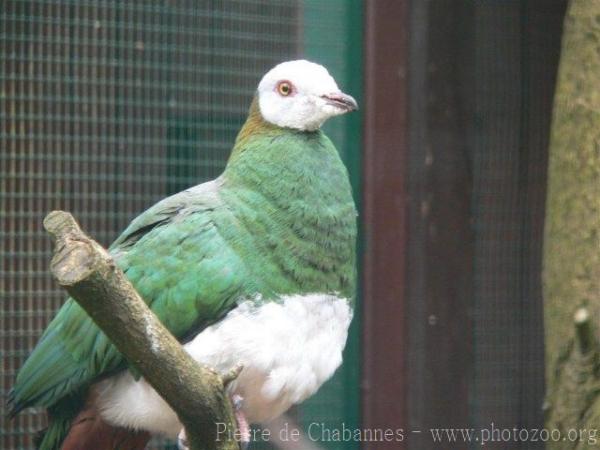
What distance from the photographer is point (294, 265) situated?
59.9 inches

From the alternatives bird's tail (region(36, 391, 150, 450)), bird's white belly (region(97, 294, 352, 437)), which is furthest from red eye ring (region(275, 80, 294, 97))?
bird's tail (region(36, 391, 150, 450))

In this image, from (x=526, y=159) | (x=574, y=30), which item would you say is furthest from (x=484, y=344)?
(x=574, y=30)

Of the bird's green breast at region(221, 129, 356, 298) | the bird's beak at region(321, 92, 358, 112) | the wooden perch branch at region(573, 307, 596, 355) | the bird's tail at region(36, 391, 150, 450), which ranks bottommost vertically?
the bird's tail at region(36, 391, 150, 450)

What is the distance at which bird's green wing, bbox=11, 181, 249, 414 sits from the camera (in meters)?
1.46

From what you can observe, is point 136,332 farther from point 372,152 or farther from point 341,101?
point 372,152

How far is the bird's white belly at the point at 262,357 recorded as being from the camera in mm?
1454

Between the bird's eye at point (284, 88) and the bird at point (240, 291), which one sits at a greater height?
the bird's eye at point (284, 88)

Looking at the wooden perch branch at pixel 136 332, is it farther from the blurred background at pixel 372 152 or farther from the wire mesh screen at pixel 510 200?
the wire mesh screen at pixel 510 200

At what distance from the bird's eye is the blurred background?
45 cm

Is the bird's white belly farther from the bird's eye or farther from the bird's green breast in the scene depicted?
the bird's eye

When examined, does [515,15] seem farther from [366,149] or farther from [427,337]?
[427,337]

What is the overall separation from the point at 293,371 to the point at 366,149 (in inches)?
27.9

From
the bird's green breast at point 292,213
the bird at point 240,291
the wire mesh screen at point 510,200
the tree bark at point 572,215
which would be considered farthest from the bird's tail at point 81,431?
the wire mesh screen at point 510,200

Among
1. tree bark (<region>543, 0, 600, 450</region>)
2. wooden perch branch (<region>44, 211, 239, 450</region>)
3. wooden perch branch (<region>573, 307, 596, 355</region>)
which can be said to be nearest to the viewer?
wooden perch branch (<region>44, 211, 239, 450</region>)
